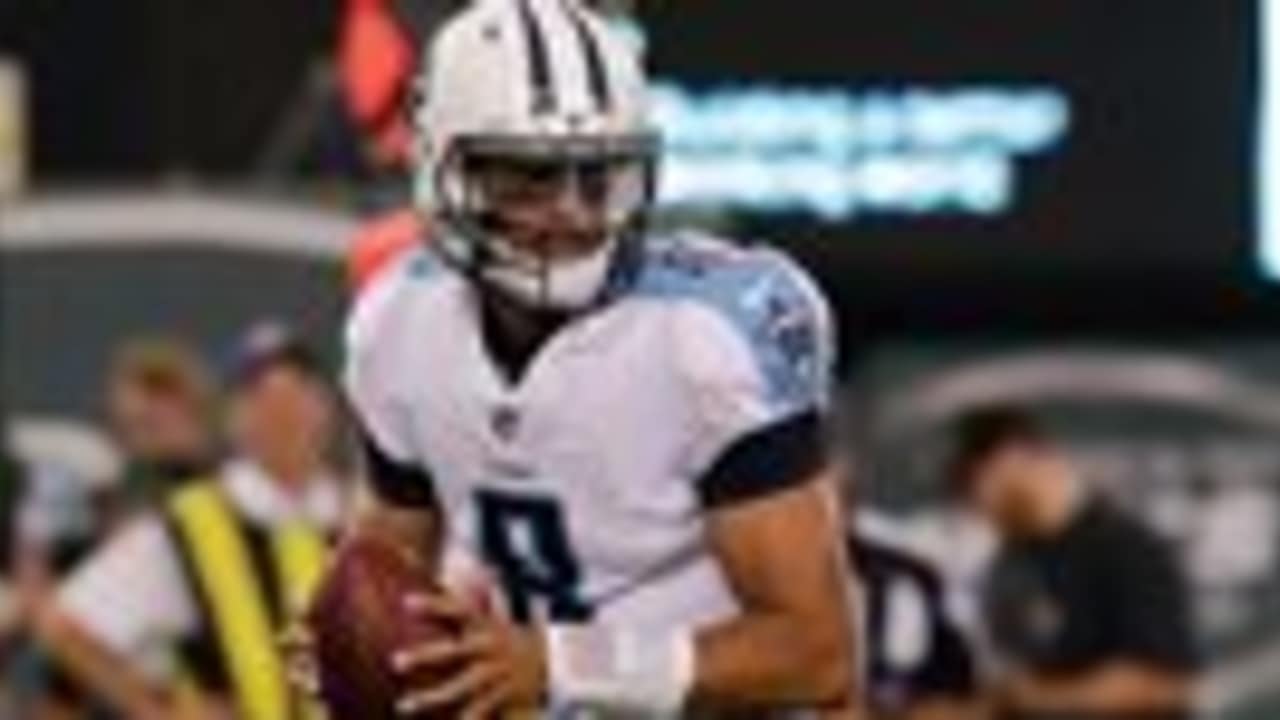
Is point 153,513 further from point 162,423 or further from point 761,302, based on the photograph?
point 761,302

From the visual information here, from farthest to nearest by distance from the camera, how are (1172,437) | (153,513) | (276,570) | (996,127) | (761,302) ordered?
1. (1172,437)
2. (996,127)
3. (153,513)
4. (276,570)
5. (761,302)

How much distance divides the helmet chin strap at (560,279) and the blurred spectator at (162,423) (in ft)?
12.2

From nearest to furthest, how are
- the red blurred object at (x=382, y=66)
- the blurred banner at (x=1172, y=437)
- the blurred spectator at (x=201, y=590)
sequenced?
the red blurred object at (x=382, y=66), the blurred spectator at (x=201, y=590), the blurred banner at (x=1172, y=437)

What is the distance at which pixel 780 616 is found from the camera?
20.1 ft

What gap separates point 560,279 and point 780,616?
0.39 m

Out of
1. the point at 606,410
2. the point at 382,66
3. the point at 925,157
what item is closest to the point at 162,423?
the point at 382,66

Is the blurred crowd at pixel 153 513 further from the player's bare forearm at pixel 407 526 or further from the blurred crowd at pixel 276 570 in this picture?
the player's bare forearm at pixel 407 526

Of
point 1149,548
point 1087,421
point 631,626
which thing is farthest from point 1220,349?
point 631,626

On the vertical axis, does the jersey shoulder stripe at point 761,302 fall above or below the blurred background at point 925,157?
above

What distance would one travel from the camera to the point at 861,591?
8539mm

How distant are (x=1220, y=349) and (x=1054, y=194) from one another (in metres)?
0.53

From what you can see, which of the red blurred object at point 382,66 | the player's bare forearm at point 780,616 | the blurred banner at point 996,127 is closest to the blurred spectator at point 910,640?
the red blurred object at point 382,66

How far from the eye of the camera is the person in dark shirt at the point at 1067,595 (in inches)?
400

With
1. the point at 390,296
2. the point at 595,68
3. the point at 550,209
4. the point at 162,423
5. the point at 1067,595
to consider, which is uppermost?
the point at 595,68
